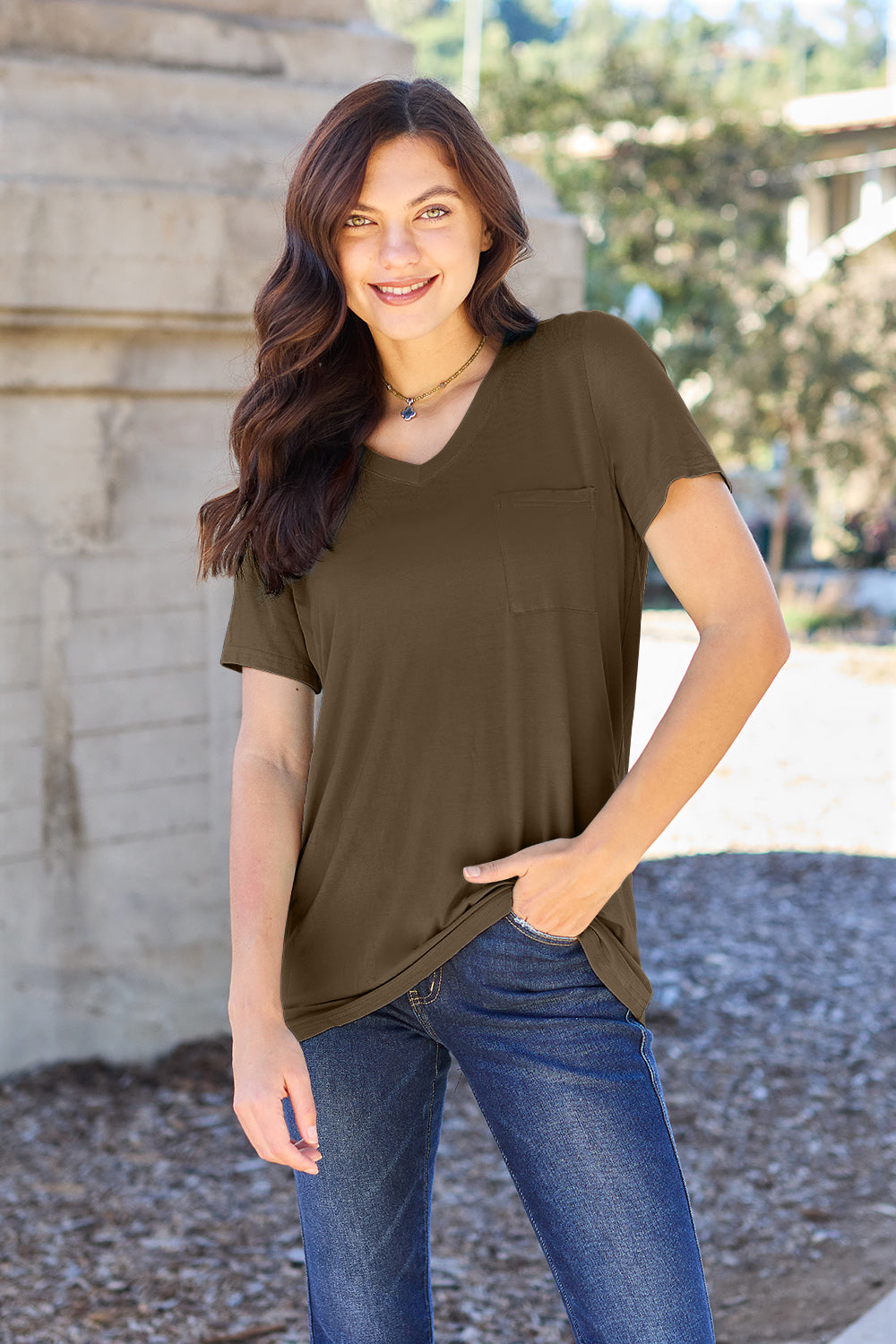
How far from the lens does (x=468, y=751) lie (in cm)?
178

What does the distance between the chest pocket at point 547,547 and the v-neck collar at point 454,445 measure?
99mm

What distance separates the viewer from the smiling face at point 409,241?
1855 mm

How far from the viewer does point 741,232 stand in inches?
756

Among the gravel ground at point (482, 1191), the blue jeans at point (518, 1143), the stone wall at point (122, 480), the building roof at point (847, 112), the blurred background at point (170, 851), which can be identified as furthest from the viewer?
the building roof at point (847, 112)

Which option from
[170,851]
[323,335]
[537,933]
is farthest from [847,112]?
[537,933]

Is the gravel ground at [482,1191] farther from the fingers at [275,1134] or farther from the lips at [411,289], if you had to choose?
the lips at [411,289]

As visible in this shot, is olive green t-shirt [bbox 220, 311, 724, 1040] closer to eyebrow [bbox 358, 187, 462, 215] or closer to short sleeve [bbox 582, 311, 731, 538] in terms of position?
short sleeve [bbox 582, 311, 731, 538]

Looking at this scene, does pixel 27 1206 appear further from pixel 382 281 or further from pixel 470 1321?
pixel 382 281

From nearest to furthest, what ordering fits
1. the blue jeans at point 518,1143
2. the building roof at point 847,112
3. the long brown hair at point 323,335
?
the blue jeans at point 518,1143 → the long brown hair at point 323,335 → the building roof at point 847,112

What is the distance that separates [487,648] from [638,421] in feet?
1.07

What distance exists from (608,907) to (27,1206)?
7.13 ft

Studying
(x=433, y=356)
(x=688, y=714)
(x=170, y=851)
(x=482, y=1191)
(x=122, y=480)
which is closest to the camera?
(x=688, y=714)

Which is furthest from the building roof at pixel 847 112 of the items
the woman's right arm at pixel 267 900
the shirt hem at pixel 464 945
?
the shirt hem at pixel 464 945

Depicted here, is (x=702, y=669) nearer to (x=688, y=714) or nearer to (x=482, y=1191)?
(x=688, y=714)
